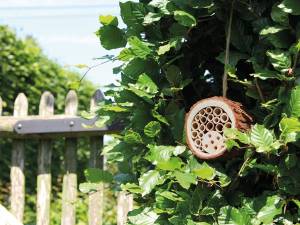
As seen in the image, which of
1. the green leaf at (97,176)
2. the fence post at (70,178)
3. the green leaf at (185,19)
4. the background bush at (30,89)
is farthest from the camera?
the background bush at (30,89)

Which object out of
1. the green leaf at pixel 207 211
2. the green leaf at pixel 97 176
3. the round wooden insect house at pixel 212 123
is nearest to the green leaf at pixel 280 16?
the round wooden insect house at pixel 212 123

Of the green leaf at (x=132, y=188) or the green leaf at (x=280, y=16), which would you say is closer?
the green leaf at (x=280, y=16)

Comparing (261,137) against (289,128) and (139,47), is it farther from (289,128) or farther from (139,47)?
(139,47)

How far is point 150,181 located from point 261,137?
0.42 m

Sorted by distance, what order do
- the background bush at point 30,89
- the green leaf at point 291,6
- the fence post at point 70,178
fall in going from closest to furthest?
the green leaf at point 291,6 < the fence post at point 70,178 < the background bush at point 30,89

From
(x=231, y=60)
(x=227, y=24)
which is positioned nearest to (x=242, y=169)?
(x=231, y=60)

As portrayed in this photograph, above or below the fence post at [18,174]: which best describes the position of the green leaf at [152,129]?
above

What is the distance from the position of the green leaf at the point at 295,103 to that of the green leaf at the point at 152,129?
18.7 inches

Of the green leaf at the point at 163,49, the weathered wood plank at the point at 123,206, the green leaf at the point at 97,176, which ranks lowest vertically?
the weathered wood plank at the point at 123,206

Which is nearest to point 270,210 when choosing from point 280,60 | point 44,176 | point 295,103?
point 295,103

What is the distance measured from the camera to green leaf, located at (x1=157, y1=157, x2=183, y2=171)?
6.40 feet

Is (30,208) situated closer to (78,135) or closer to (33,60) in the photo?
(33,60)

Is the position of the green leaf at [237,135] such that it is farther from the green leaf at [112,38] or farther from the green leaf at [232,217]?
the green leaf at [112,38]

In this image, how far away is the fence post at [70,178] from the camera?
390 centimetres
